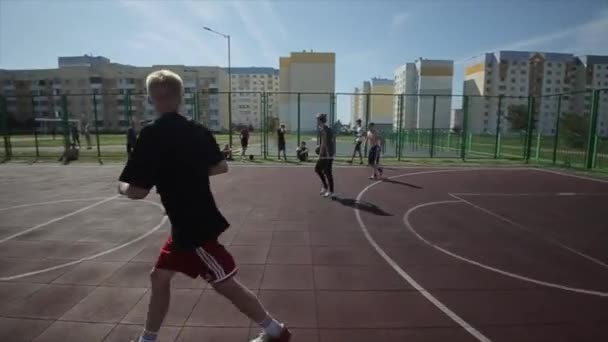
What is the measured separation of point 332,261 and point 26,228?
5484mm

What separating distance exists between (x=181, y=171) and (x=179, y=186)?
0.34 ft

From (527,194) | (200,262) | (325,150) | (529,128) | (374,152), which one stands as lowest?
(527,194)

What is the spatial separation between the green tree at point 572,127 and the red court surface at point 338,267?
515 inches

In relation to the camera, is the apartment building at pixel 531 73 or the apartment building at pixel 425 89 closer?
the apartment building at pixel 425 89

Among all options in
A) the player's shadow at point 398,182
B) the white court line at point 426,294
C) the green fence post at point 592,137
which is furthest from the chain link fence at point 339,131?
the player's shadow at point 398,182

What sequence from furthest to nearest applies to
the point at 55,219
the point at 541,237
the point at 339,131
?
the point at 339,131 < the point at 55,219 < the point at 541,237

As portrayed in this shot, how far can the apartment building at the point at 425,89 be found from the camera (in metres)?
62.8

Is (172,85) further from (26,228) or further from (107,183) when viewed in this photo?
(107,183)

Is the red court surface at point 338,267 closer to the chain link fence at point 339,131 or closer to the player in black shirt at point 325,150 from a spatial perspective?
the player in black shirt at point 325,150

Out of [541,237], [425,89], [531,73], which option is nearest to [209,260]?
[541,237]

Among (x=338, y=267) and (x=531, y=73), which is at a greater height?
(x=531, y=73)

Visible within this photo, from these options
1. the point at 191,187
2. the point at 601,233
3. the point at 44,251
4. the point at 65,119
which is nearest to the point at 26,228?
the point at 44,251

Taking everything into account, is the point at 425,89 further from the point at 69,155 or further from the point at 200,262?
the point at 200,262

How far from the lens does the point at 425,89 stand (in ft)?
274
